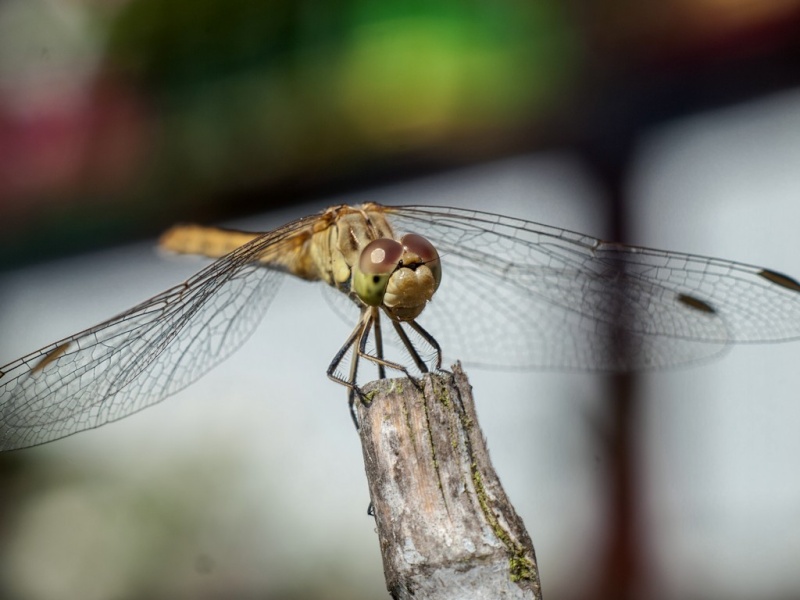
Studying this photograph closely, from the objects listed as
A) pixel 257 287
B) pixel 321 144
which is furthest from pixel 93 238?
pixel 257 287

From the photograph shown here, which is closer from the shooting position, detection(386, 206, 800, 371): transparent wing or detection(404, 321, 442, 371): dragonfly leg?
detection(404, 321, 442, 371): dragonfly leg

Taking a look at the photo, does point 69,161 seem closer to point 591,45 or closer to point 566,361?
point 591,45

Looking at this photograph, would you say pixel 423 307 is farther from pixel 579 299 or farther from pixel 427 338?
pixel 579 299

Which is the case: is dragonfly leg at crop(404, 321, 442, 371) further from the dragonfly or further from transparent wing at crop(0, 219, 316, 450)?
transparent wing at crop(0, 219, 316, 450)

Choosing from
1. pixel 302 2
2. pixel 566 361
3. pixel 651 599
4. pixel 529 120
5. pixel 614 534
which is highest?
pixel 302 2

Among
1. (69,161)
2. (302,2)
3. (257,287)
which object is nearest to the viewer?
(257,287)

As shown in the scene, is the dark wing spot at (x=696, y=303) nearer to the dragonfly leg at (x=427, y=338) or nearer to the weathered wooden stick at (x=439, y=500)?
the dragonfly leg at (x=427, y=338)

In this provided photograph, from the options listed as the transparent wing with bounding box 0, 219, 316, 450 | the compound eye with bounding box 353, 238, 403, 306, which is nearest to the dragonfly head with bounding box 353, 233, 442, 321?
the compound eye with bounding box 353, 238, 403, 306

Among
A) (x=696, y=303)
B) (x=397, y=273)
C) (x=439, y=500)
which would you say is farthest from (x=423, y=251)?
(x=696, y=303)
